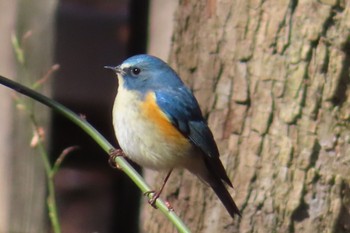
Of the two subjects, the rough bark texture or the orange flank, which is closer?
the orange flank

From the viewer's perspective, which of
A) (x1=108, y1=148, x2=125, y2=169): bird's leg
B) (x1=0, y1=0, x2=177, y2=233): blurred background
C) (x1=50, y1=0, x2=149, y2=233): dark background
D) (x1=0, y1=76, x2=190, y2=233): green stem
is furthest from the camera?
(x1=50, y1=0, x2=149, y2=233): dark background

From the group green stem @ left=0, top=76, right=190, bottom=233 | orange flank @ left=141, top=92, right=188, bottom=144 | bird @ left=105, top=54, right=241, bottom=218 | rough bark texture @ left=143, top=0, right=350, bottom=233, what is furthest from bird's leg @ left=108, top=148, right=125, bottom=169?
rough bark texture @ left=143, top=0, right=350, bottom=233

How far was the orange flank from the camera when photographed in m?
4.37

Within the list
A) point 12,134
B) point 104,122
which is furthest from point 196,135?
point 104,122

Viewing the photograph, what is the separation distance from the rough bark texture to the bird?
0.45 m

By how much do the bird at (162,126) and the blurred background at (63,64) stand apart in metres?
0.74

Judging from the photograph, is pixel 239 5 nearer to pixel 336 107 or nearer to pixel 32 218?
pixel 336 107

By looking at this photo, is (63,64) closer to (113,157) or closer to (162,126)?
(162,126)

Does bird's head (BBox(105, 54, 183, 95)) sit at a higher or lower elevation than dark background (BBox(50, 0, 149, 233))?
higher

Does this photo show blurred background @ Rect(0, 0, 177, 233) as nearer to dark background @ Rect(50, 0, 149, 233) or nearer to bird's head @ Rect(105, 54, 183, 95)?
dark background @ Rect(50, 0, 149, 233)

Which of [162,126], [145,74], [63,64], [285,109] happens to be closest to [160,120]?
[162,126]

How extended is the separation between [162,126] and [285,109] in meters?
0.73

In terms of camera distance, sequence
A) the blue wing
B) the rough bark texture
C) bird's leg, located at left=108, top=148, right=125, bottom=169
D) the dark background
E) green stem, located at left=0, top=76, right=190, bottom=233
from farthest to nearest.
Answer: the dark background
the rough bark texture
the blue wing
bird's leg, located at left=108, top=148, right=125, bottom=169
green stem, located at left=0, top=76, right=190, bottom=233

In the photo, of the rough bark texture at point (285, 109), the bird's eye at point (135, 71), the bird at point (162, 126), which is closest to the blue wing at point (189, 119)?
the bird at point (162, 126)
